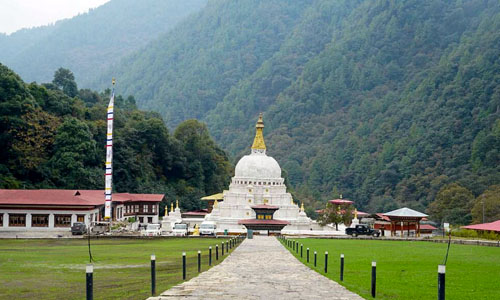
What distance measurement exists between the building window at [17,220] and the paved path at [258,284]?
126 feet

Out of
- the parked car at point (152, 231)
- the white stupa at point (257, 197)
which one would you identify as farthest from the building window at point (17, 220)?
the white stupa at point (257, 197)

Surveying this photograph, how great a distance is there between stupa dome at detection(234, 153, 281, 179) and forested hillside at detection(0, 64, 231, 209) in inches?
655

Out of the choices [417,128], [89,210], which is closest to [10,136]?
[89,210]

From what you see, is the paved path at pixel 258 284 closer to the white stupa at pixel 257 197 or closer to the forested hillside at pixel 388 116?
the white stupa at pixel 257 197

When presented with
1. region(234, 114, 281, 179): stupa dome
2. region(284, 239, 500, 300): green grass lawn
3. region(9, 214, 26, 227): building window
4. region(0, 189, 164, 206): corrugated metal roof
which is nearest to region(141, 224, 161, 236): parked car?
region(0, 189, 164, 206): corrugated metal roof

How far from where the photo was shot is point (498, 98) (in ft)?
406

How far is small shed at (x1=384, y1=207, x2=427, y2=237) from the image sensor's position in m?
58.3

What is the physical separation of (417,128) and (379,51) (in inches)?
2625

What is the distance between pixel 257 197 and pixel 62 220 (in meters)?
25.0

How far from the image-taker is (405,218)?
59250mm

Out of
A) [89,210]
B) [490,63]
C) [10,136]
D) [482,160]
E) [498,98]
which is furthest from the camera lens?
[490,63]

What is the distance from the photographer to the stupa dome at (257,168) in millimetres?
78194

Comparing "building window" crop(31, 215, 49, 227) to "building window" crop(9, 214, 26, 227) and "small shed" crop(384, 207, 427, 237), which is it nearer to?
"building window" crop(9, 214, 26, 227)

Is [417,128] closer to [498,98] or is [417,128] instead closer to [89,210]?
[498,98]
